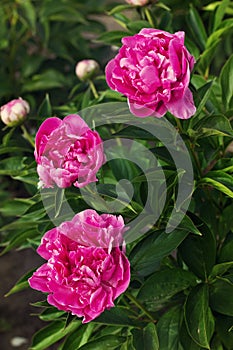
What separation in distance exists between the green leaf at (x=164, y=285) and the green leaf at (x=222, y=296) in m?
0.04

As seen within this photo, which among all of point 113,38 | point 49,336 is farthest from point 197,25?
point 49,336

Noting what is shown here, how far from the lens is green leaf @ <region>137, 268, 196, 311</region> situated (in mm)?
1071

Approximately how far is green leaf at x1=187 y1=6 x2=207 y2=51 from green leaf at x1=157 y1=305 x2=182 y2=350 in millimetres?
615

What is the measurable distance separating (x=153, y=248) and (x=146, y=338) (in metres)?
0.15

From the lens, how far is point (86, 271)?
35.0 inches

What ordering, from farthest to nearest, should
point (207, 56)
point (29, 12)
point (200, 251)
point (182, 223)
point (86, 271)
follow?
point (29, 12) → point (207, 56) → point (200, 251) → point (182, 223) → point (86, 271)

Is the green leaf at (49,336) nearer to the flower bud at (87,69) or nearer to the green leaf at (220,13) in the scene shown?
the flower bud at (87,69)

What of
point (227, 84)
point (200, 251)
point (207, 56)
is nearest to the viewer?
point (200, 251)

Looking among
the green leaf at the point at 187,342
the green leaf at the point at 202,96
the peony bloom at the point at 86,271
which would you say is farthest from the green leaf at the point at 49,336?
the green leaf at the point at 202,96

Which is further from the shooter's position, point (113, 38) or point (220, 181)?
point (113, 38)

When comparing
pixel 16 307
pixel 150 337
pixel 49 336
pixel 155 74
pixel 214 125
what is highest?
pixel 155 74

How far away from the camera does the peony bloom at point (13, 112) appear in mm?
1280

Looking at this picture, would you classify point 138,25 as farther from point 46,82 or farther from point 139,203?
point 46,82

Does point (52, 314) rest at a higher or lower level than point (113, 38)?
lower
